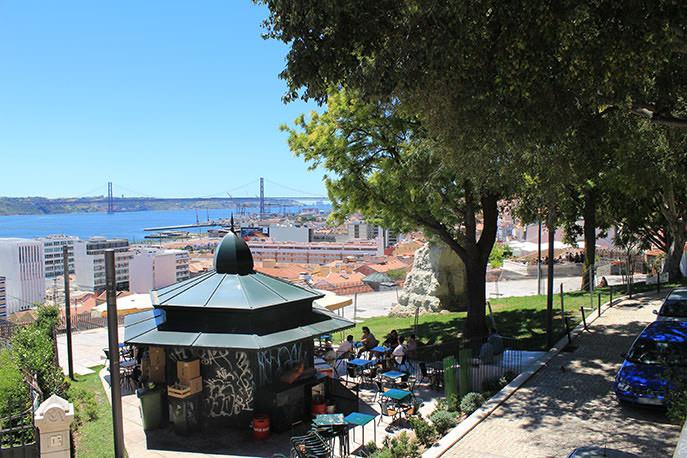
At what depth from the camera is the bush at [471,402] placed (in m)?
10.6

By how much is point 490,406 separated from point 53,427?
809 centimetres

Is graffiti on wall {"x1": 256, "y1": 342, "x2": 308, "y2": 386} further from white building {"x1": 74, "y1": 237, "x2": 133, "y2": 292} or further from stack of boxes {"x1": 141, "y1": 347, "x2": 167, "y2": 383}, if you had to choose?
white building {"x1": 74, "y1": 237, "x2": 133, "y2": 292}

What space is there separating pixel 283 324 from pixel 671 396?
7415mm

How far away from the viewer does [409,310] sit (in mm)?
26469

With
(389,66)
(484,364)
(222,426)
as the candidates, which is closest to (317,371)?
(222,426)

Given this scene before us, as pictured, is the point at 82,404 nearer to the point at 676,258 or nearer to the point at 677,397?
the point at 677,397

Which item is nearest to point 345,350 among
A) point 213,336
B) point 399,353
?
point 399,353

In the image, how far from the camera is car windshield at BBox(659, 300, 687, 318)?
48.1 ft

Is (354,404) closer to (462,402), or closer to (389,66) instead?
(462,402)

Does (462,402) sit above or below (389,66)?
below

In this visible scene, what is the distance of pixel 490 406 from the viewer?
10523 mm

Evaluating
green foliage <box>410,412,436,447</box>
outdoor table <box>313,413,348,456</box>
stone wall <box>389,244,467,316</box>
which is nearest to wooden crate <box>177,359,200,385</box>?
outdoor table <box>313,413,348,456</box>

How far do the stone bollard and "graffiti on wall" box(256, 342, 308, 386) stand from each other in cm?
386

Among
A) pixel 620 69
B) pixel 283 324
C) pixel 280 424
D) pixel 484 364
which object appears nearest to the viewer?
pixel 620 69
